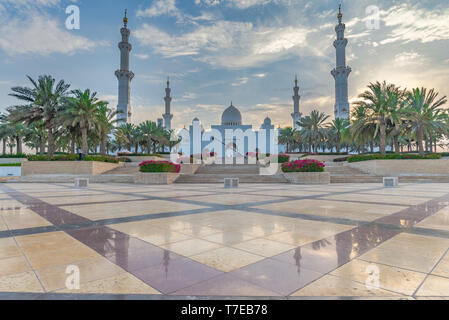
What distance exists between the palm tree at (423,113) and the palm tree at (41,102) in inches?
1230

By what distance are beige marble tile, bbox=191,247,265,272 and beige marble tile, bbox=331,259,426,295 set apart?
0.92m

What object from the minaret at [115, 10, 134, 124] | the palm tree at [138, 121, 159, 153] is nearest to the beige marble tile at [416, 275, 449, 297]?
the palm tree at [138, 121, 159, 153]

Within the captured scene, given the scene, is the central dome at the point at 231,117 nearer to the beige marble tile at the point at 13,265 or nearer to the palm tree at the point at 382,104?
the palm tree at the point at 382,104

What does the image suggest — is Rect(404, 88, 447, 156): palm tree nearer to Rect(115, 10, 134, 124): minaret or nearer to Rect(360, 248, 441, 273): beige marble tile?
Rect(360, 248, 441, 273): beige marble tile

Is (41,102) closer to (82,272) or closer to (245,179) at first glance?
(245,179)

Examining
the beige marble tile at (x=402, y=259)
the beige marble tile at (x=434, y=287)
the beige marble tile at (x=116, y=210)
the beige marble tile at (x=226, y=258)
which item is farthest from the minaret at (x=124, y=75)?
the beige marble tile at (x=434, y=287)

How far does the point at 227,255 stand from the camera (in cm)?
330

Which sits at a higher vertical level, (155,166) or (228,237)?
(155,166)

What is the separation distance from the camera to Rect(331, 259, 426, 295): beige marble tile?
2.36 m

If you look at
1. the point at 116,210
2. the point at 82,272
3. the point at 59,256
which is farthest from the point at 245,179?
the point at 82,272

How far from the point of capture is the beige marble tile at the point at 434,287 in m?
2.22

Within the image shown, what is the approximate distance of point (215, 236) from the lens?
13.8ft

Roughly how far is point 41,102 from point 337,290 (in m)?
29.4
